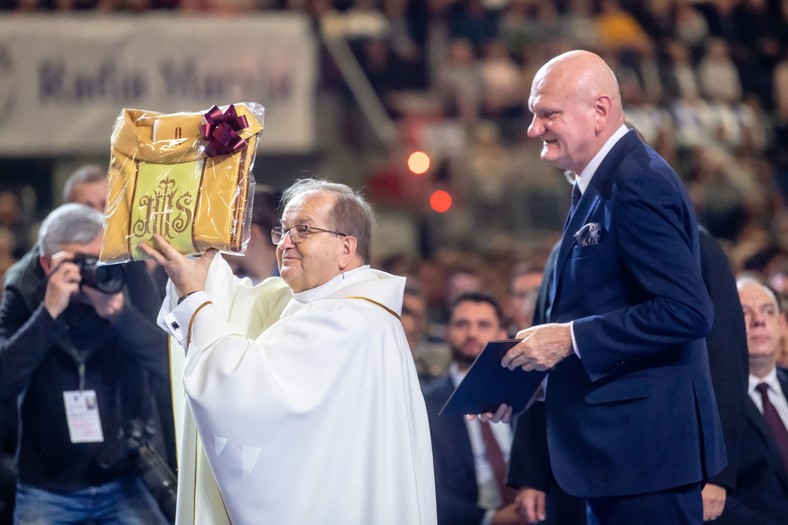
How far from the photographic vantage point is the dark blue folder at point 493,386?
138 inches

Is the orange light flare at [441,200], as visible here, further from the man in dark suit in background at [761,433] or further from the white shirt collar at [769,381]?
the white shirt collar at [769,381]

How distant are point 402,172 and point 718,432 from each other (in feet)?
26.5

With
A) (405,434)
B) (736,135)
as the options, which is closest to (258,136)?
(405,434)

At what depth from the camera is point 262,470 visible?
3432 millimetres

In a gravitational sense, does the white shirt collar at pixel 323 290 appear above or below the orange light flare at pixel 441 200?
above

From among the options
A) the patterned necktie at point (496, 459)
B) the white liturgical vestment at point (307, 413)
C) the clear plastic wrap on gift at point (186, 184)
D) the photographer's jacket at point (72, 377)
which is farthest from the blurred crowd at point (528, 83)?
the white liturgical vestment at point (307, 413)

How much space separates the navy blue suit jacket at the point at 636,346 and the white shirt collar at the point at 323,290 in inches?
26.0

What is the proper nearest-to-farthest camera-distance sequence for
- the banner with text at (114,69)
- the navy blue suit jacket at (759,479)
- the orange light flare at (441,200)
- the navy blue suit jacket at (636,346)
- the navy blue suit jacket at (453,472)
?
the navy blue suit jacket at (636,346) → the navy blue suit jacket at (759,479) → the navy blue suit jacket at (453,472) → the banner with text at (114,69) → the orange light flare at (441,200)

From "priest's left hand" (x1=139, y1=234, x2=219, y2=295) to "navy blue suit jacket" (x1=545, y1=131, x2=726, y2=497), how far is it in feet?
3.52

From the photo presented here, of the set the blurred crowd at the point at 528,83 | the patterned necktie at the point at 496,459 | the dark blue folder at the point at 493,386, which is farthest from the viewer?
the blurred crowd at the point at 528,83

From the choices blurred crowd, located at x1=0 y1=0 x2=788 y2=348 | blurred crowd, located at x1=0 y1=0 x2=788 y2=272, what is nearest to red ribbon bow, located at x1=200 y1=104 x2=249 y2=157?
blurred crowd, located at x1=0 y1=0 x2=788 y2=348

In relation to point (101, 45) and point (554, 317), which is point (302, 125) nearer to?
point (101, 45)

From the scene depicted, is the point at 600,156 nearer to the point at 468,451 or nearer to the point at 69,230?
the point at 69,230

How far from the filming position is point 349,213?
12.1ft
